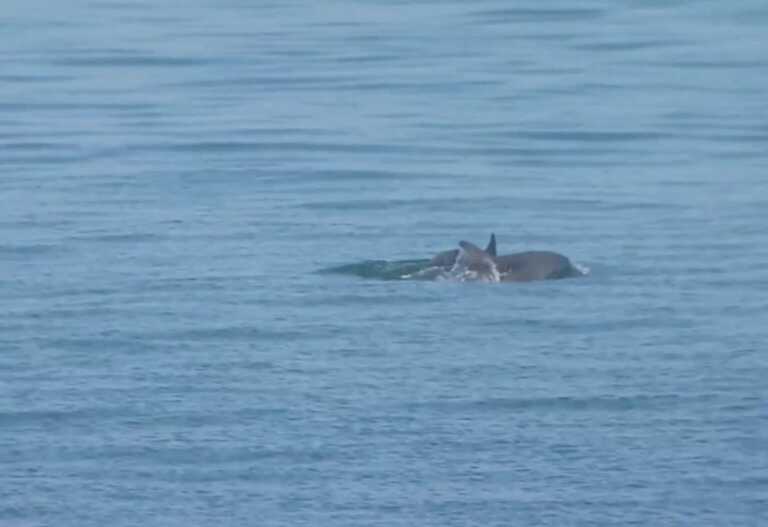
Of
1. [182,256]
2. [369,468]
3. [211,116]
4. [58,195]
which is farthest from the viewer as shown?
[211,116]

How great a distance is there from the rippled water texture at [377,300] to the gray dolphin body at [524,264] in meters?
0.10

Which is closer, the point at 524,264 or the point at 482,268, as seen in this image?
the point at 482,268

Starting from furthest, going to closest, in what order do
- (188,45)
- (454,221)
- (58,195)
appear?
(188,45) → (58,195) → (454,221)

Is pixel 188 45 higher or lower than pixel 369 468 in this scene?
higher

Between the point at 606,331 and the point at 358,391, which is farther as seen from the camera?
the point at 606,331

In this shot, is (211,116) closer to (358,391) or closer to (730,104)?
(730,104)

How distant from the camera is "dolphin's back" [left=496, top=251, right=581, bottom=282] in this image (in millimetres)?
15398

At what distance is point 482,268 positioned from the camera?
15.3 metres

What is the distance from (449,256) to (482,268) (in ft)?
0.97

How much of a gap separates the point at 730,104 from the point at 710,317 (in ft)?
34.2

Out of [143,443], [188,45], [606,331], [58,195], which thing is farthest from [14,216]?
[188,45]

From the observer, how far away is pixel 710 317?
46.9 feet

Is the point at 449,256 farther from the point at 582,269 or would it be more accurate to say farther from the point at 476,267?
the point at 582,269

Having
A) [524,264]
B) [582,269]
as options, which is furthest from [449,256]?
[582,269]
